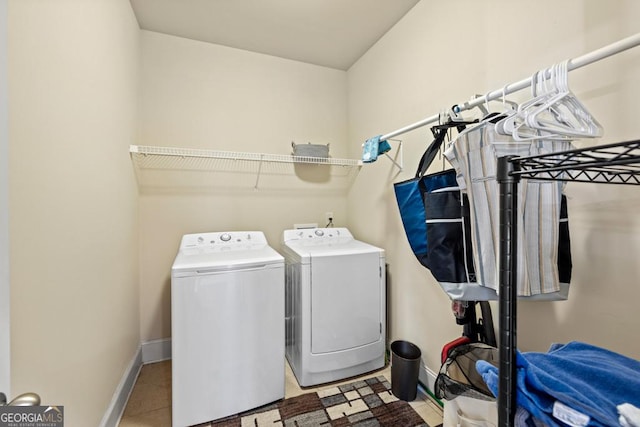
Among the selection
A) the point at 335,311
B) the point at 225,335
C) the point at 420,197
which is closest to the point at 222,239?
the point at 225,335

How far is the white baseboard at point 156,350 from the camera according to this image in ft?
6.97

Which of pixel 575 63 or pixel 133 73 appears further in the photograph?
pixel 133 73

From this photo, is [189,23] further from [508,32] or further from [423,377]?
[423,377]

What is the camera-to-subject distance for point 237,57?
2.35m

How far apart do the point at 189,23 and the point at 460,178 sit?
2.23 meters

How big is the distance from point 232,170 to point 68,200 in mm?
1366

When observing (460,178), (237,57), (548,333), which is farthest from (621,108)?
(237,57)

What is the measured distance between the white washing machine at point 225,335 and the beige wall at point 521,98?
0.95m

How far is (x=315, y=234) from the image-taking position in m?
2.36

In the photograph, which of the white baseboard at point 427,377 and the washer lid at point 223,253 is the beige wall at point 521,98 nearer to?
the white baseboard at point 427,377

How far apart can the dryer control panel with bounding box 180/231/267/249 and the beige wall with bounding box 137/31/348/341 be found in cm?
22

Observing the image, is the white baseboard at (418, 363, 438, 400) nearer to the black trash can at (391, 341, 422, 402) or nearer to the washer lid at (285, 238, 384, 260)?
the black trash can at (391, 341, 422, 402)

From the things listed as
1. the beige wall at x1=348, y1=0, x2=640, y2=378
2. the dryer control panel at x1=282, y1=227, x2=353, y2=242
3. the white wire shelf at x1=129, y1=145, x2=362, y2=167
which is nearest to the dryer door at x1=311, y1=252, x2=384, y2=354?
the beige wall at x1=348, y1=0, x2=640, y2=378

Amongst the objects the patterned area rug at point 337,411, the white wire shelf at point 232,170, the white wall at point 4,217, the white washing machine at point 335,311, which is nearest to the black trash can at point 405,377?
the patterned area rug at point 337,411
